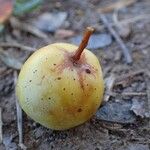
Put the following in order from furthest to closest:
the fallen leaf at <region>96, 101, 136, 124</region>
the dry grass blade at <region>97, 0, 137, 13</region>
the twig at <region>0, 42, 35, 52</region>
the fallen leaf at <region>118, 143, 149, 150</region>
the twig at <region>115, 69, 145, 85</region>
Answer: the dry grass blade at <region>97, 0, 137, 13</region> < the twig at <region>0, 42, 35, 52</region> < the twig at <region>115, 69, 145, 85</region> < the fallen leaf at <region>96, 101, 136, 124</region> < the fallen leaf at <region>118, 143, 149, 150</region>

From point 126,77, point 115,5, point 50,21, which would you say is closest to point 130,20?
point 115,5

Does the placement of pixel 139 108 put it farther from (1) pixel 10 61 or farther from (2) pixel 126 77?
(1) pixel 10 61

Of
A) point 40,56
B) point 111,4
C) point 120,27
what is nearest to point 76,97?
point 40,56

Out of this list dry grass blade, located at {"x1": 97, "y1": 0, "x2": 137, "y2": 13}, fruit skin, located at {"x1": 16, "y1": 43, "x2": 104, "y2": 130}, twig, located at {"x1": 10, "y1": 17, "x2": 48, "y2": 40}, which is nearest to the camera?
fruit skin, located at {"x1": 16, "y1": 43, "x2": 104, "y2": 130}

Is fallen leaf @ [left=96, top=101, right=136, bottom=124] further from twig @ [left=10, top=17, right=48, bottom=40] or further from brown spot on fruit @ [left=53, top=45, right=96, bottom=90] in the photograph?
twig @ [left=10, top=17, right=48, bottom=40]

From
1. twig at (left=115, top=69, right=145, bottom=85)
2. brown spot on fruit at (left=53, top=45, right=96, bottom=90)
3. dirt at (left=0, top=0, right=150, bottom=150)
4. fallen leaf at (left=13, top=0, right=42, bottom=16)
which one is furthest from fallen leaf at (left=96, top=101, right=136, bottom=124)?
fallen leaf at (left=13, top=0, right=42, bottom=16)
